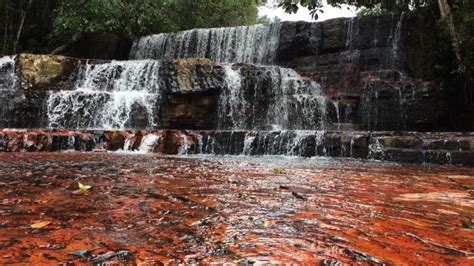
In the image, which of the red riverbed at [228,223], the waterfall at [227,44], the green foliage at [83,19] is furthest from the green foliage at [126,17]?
the red riverbed at [228,223]

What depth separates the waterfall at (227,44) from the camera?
15422 millimetres

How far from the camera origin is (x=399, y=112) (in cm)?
1130

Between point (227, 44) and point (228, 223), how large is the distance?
1421cm

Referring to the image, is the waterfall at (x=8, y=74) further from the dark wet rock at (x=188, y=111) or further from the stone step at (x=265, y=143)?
the stone step at (x=265, y=143)

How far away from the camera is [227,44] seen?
1564cm

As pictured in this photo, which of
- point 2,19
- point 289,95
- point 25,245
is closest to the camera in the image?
point 25,245

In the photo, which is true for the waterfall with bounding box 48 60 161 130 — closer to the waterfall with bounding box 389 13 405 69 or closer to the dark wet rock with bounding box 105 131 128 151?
the dark wet rock with bounding box 105 131 128 151

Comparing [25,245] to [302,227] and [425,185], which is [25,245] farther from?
[425,185]

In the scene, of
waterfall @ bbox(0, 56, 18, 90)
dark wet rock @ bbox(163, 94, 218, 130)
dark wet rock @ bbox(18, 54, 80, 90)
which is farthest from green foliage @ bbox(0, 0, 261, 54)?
dark wet rock @ bbox(163, 94, 218, 130)

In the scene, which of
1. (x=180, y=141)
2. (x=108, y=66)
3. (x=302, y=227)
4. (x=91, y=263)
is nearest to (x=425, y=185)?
(x=302, y=227)

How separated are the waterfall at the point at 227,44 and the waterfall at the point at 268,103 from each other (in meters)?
3.23

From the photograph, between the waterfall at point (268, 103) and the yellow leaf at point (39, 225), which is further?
the waterfall at point (268, 103)

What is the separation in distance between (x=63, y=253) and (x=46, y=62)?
37.8 ft

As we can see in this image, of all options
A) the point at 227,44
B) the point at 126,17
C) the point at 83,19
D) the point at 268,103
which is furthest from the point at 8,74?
the point at 227,44
